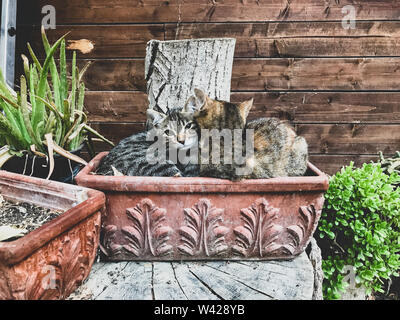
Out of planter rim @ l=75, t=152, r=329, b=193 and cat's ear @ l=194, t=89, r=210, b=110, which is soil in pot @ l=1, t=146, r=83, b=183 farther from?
cat's ear @ l=194, t=89, r=210, b=110

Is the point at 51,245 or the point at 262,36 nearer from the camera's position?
the point at 51,245

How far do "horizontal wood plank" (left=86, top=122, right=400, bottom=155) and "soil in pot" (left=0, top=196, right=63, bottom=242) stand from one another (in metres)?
1.10

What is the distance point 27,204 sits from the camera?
3.00 ft

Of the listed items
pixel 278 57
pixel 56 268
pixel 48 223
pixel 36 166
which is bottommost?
pixel 56 268

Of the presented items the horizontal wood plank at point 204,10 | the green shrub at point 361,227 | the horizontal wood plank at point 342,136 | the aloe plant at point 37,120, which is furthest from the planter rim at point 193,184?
the horizontal wood plank at point 204,10

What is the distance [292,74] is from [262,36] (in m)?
0.31

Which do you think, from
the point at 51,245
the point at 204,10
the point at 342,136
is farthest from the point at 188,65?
the point at 342,136

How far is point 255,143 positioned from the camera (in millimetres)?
1100

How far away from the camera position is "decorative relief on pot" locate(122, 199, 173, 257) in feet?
3.06

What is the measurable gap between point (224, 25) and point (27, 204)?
1.54 metres

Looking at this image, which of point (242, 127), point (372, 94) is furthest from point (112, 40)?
point (372, 94)

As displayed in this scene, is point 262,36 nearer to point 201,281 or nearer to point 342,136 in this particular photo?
point 342,136

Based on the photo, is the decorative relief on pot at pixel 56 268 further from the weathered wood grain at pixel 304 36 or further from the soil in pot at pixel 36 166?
the weathered wood grain at pixel 304 36

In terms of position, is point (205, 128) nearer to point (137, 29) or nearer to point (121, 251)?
point (121, 251)
